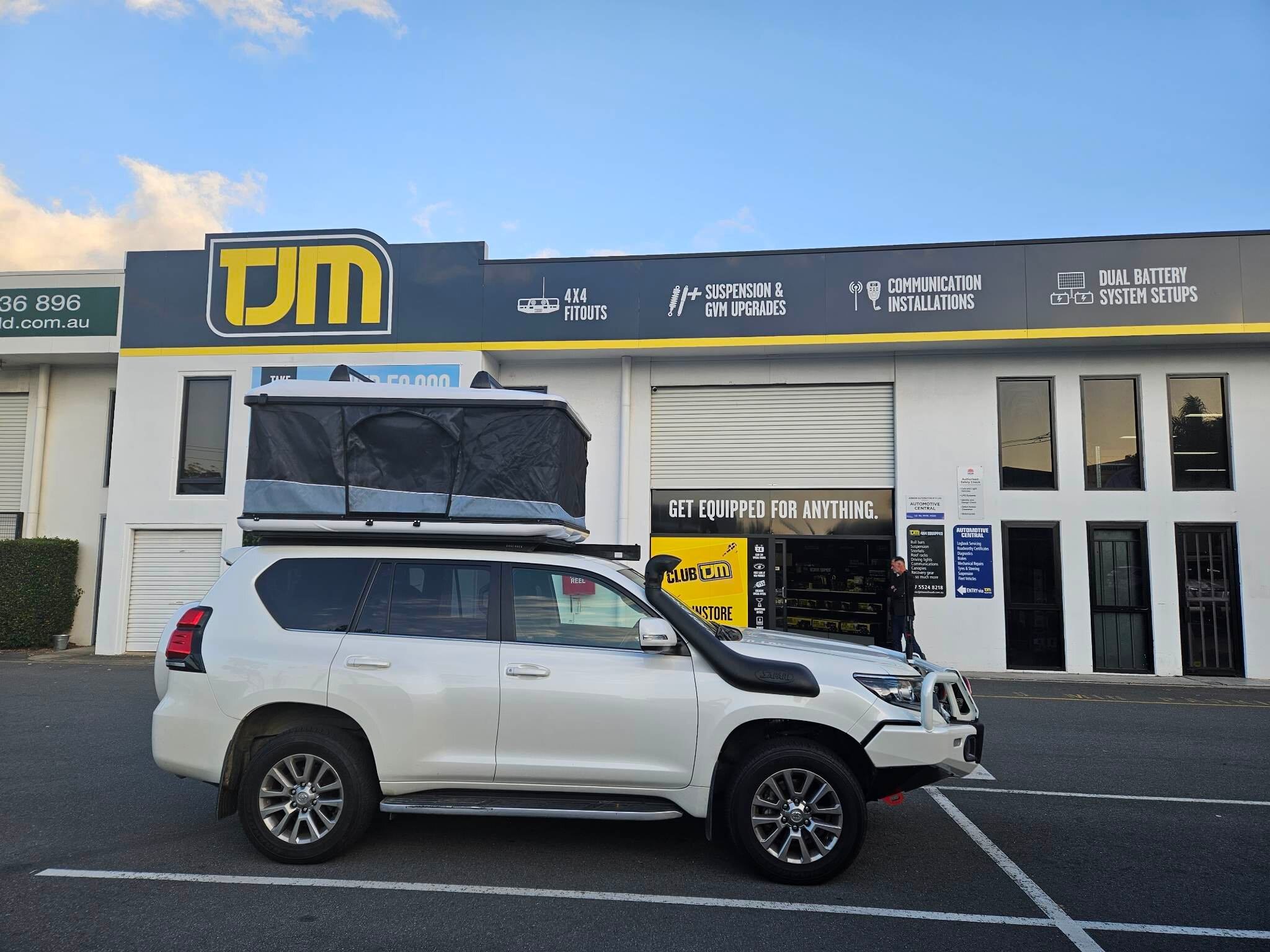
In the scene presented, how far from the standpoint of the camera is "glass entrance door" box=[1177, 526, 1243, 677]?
1362cm

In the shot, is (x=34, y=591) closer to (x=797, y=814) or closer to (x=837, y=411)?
(x=837, y=411)

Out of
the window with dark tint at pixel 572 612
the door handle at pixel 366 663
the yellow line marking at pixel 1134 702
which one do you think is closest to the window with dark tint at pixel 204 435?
the door handle at pixel 366 663

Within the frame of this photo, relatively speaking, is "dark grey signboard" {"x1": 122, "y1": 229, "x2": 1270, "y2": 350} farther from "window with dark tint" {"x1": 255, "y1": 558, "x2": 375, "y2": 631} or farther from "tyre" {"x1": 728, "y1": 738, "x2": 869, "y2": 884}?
"tyre" {"x1": 728, "y1": 738, "x2": 869, "y2": 884}

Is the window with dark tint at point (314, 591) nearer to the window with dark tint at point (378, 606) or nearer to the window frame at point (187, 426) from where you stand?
the window with dark tint at point (378, 606)

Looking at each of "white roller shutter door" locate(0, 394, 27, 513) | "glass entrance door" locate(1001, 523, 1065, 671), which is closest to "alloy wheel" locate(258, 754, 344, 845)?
"glass entrance door" locate(1001, 523, 1065, 671)

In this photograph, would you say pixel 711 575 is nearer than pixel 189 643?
No

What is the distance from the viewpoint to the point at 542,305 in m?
14.6

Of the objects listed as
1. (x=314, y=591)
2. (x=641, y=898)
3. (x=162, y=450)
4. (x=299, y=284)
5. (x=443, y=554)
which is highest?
(x=299, y=284)

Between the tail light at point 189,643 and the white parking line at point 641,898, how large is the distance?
3.63 ft

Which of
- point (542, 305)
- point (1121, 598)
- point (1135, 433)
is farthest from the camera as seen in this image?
point (542, 305)

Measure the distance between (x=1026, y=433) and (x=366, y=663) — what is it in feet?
41.1

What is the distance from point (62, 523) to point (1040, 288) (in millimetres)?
17794

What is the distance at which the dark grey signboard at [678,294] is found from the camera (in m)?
13.6

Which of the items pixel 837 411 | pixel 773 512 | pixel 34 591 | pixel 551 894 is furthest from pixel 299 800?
pixel 34 591
